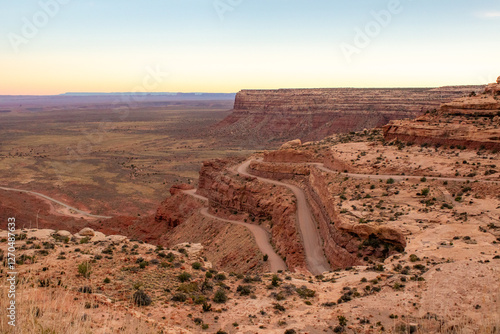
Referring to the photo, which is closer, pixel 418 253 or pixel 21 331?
pixel 21 331

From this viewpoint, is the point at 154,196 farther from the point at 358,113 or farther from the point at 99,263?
the point at 358,113

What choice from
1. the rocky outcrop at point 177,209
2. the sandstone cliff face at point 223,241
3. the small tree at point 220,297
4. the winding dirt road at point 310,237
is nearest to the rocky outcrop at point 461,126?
the winding dirt road at point 310,237

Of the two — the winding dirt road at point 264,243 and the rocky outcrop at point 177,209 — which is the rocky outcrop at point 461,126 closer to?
the winding dirt road at point 264,243

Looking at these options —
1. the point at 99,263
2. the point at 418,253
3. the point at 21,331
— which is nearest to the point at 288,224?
the point at 418,253

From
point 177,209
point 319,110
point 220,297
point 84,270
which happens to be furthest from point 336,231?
point 319,110

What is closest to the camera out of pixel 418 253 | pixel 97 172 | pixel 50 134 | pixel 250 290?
pixel 250 290
